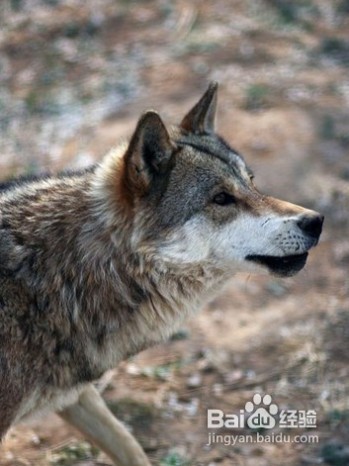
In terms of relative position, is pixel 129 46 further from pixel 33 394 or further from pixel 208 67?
pixel 33 394

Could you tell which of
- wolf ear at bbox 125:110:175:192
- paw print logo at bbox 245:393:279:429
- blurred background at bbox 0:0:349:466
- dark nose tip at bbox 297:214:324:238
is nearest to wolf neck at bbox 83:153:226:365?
wolf ear at bbox 125:110:175:192

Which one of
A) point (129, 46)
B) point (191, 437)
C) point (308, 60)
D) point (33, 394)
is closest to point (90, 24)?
point (129, 46)

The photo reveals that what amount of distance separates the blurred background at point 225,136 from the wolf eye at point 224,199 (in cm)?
191

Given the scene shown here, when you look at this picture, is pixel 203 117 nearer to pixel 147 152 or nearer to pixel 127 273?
pixel 147 152

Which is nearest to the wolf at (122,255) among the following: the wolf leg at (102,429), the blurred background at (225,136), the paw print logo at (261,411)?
the wolf leg at (102,429)

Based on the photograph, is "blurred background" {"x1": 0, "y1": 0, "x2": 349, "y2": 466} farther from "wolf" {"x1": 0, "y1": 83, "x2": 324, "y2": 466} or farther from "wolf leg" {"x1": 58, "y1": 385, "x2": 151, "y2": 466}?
"wolf" {"x1": 0, "y1": 83, "x2": 324, "y2": 466}

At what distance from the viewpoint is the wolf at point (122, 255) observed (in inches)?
184

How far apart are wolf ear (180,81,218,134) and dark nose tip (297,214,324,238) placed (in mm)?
853

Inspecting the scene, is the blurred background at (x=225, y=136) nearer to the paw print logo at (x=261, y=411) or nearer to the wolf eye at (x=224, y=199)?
the paw print logo at (x=261, y=411)

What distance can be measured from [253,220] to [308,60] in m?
6.73

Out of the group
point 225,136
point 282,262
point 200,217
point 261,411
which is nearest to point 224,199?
point 200,217

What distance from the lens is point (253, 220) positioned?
473cm

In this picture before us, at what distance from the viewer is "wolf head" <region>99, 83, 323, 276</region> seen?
15.4ft

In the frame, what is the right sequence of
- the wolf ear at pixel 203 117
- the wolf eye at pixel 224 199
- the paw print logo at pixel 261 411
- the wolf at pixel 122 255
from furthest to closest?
the paw print logo at pixel 261 411 → the wolf ear at pixel 203 117 → the wolf eye at pixel 224 199 → the wolf at pixel 122 255
